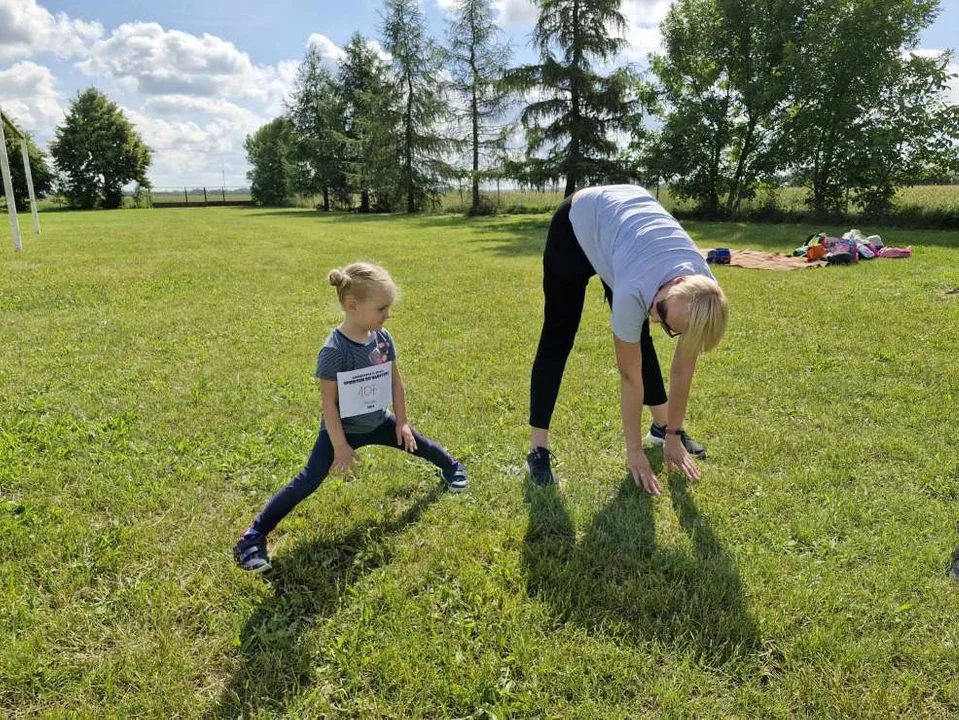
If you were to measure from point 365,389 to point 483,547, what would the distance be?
91 cm

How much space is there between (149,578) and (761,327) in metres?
6.29

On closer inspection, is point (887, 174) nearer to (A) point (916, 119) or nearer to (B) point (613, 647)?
(A) point (916, 119)

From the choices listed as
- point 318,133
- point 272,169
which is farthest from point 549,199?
point 272,169

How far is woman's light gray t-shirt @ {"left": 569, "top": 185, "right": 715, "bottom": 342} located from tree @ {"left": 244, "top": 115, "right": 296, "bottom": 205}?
161 feet

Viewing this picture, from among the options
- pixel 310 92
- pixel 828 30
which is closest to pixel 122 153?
pixel 310 92

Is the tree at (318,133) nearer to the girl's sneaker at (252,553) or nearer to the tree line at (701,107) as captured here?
the tree line at (701,107)

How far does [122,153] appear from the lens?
51.8m

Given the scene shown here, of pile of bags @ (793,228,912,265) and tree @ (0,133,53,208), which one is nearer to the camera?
pile of bags @ (793,228,912,265)

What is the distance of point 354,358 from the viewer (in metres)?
2.68

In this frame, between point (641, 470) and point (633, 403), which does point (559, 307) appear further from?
point (641, 470)

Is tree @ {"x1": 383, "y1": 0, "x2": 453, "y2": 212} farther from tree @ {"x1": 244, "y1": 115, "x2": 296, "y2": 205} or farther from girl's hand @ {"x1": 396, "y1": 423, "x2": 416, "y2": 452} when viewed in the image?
girl's hand @ {"x1": 396, "y1": 423, "x2": 416, "y2": 452}

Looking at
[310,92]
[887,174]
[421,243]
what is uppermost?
[310,92]

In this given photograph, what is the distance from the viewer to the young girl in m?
2.57

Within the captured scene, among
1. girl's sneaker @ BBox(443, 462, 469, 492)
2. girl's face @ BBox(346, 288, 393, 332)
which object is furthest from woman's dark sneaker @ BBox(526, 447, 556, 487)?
girl's face @ BBox(346, 288, 393, 332)
